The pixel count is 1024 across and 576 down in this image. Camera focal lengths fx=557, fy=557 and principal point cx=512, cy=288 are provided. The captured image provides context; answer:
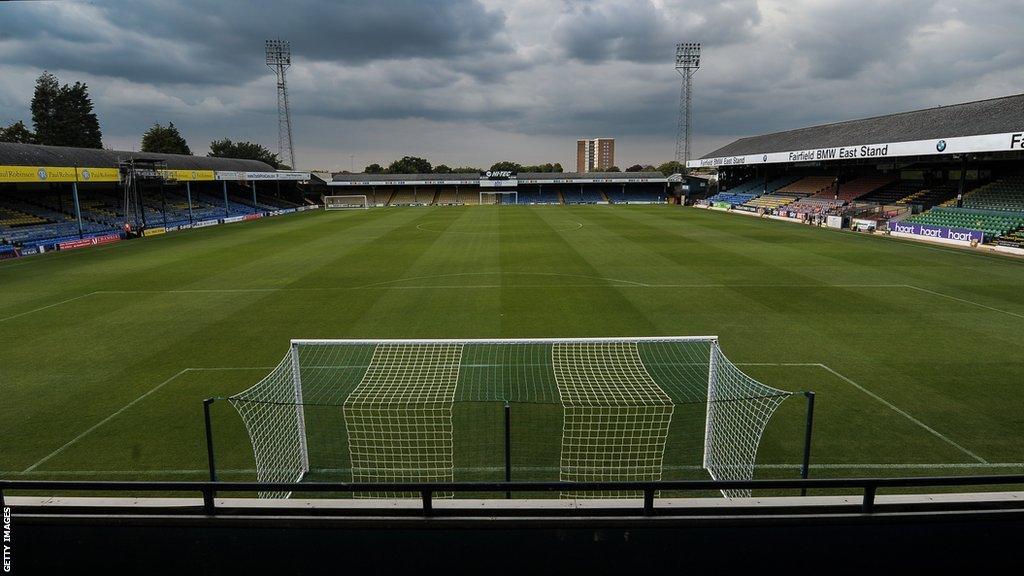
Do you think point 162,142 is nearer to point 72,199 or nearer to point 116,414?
point 72,199

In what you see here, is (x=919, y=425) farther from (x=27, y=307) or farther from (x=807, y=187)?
(x=807, y=187)

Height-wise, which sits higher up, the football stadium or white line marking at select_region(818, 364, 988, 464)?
the football stadium

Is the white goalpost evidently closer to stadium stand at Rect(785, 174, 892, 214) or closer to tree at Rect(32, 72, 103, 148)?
stadium stand at Rect(785, 174, 892, 214)

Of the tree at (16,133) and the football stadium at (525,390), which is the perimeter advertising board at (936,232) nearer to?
the football stadium at (525,390)

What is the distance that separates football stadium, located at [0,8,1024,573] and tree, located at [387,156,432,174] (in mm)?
100887

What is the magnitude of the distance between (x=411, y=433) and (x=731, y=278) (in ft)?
55.7

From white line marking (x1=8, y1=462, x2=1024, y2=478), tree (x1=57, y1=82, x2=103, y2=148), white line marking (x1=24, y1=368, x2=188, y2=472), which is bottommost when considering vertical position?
white line marking (x1=8, y1=462, x2=1024, y2=478)

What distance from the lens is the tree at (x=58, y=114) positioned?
280 ft

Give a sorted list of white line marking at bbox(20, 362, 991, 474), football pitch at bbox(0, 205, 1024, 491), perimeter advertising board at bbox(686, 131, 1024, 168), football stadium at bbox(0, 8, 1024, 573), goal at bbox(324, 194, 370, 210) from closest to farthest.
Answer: football stadium at bbox(0, 8, 1024, 573) → white line marking at bbox(20, 362, 991, 474) → football pitch at bbox(0, 205, 1024, 491) → perimeter advertising board at bbox(686, 131, 1024, 168) → goal at bbox(324, 194, 370, 210)

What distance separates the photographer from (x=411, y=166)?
141375 millimetres

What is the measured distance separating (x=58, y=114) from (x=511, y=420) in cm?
10816

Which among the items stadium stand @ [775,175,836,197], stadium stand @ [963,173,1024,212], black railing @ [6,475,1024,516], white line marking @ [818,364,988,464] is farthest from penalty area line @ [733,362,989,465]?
stadium stand @ [775,175,836,197]

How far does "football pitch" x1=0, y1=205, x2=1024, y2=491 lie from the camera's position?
29.5 feet

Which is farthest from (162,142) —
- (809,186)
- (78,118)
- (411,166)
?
(809,186)
